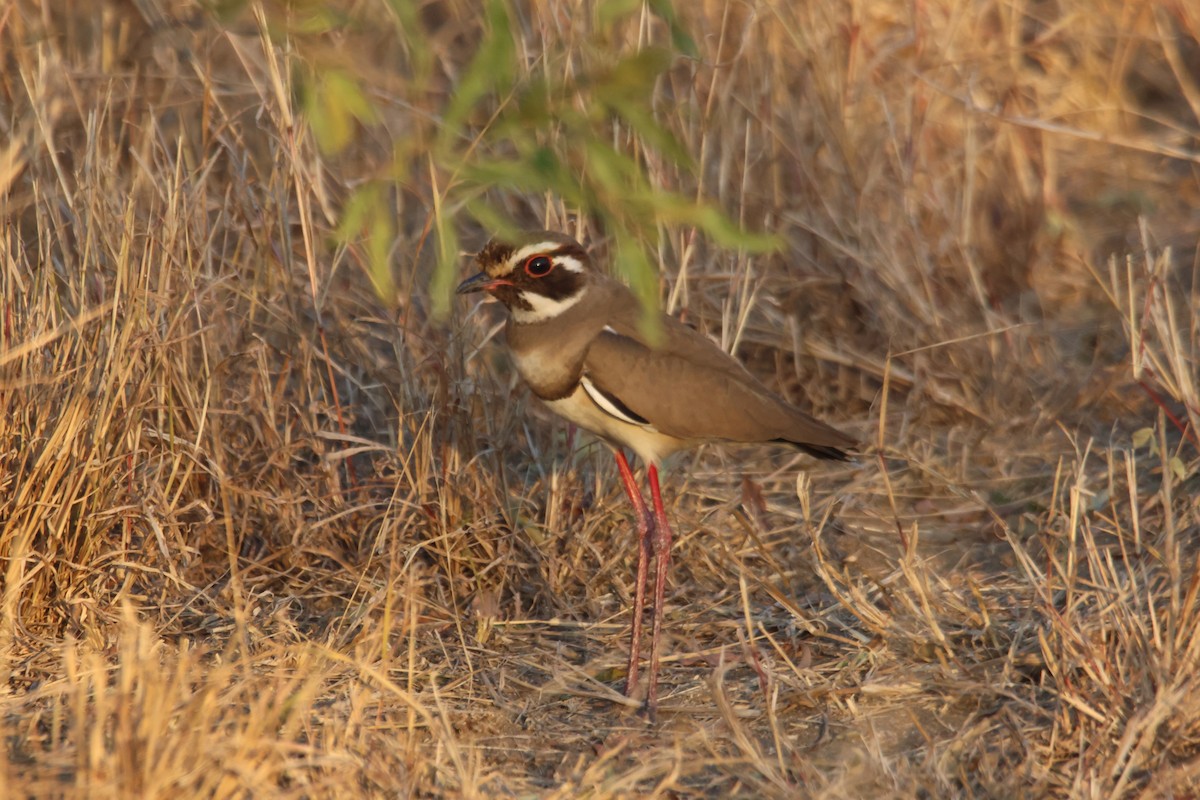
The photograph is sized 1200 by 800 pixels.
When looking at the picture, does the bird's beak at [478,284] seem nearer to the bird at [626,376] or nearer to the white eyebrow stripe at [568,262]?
the bird at [626,376]

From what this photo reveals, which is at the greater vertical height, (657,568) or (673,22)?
(673,22)

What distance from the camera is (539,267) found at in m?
4.04

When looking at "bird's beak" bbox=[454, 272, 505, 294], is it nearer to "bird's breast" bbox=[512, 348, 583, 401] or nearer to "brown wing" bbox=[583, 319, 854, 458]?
"bird's breast" bbox=[512, 348, 583, 401]

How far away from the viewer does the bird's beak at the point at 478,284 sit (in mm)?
4000

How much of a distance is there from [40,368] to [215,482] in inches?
26.3

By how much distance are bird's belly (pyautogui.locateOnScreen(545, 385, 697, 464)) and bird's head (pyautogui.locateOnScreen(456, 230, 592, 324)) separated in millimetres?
253

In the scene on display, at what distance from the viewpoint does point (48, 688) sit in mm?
3387

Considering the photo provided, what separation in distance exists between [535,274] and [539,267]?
0.9 inches

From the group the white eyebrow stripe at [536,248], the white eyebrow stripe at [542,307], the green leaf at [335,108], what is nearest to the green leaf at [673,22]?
the green leaf at [335,108]

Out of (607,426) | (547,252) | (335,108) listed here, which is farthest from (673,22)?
(607,426)

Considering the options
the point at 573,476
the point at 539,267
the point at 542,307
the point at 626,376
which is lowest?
the point at 573,476

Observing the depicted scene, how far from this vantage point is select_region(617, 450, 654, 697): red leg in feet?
12.8

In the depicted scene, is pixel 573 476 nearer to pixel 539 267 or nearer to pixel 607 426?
pixel 607 426

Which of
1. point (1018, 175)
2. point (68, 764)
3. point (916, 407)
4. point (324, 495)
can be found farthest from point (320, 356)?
point (1018, 175)
